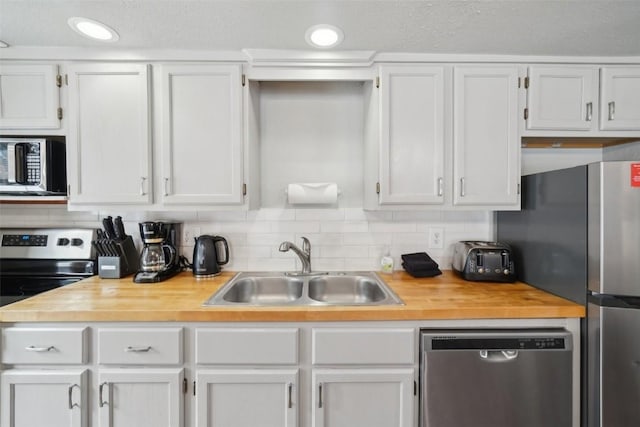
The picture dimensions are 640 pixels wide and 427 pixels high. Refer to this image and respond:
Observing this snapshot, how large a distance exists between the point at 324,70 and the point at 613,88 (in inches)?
62.9

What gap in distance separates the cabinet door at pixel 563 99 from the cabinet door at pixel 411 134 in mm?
515

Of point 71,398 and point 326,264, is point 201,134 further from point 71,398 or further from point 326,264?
point 71,398

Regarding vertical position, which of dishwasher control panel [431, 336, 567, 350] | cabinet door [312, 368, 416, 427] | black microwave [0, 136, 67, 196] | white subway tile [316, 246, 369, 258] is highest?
black microwave [0, 136, 67, 196]

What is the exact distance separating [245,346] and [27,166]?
5.05 ft

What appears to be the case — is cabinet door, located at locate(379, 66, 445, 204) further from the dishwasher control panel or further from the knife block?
the knife block

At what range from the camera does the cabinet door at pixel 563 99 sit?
1.56 m

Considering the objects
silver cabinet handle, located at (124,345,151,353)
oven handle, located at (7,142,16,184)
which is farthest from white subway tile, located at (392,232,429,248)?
oven handle, located at (7,142,16,184)

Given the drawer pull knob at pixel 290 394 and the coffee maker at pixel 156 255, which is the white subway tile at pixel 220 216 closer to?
the coffee maker at pixel 156 255

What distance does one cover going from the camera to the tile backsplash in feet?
6.22

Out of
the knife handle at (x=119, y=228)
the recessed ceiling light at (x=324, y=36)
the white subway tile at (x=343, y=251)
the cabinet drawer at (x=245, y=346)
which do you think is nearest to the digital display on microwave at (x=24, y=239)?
the knife handle at (x=119, y=228)

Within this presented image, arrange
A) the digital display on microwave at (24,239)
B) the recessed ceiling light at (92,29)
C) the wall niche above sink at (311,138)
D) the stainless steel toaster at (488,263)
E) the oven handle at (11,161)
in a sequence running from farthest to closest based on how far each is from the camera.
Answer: the wall niche above sink at (311,138) < the digital display on microwave at (24,239) < the stainless steel toaster at (488,263) < the oven handle at (11,161) < the recessed ceiling light at (92,29)

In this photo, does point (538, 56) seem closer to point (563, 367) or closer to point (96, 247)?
point (563, 367)

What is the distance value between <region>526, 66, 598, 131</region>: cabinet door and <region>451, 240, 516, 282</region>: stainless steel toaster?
2.34 feet

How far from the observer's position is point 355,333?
122cm
